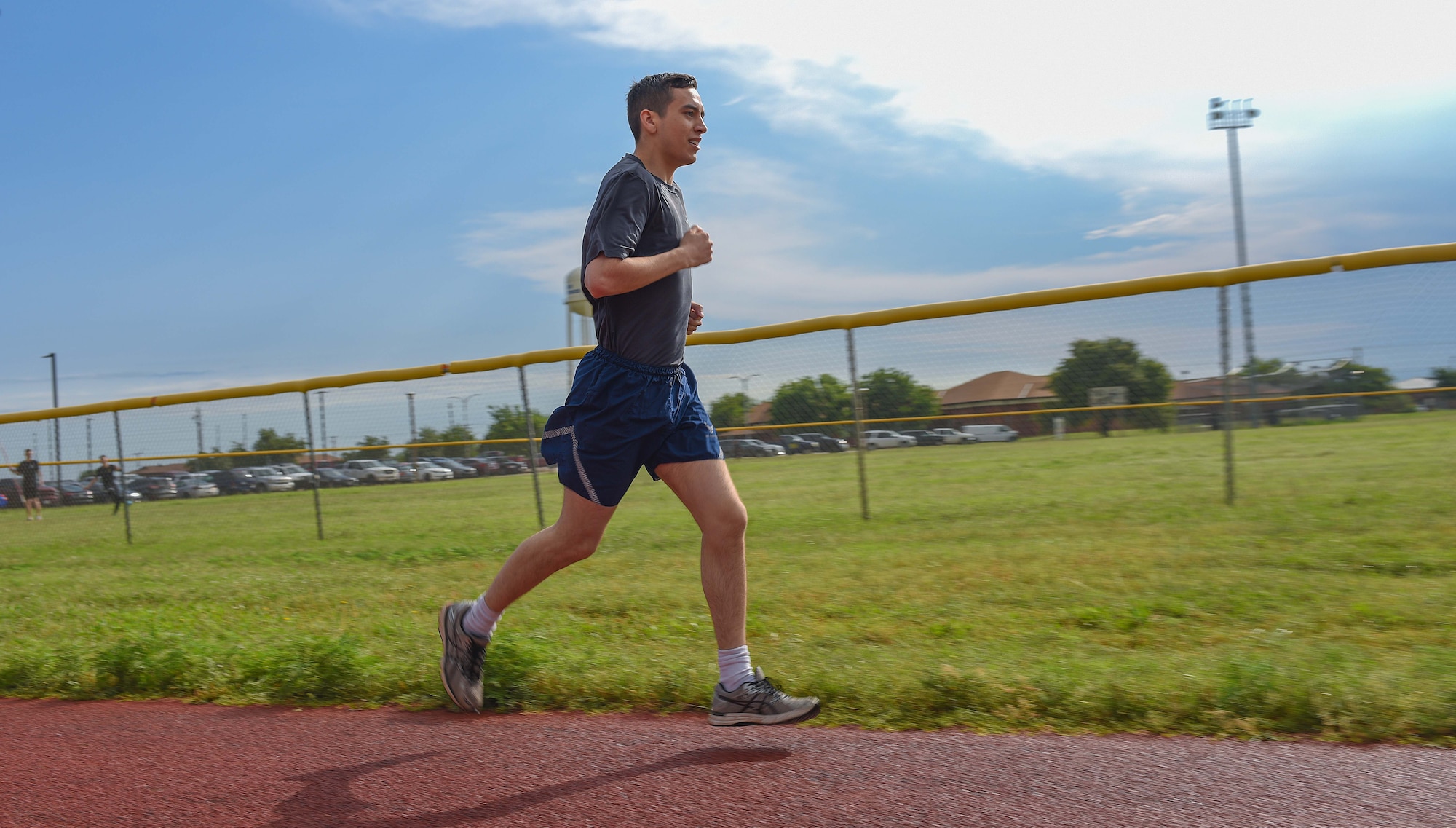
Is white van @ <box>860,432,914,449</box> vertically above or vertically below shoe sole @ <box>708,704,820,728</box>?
above

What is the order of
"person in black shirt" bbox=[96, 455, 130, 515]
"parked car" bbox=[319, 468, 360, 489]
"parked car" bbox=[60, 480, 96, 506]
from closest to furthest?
"parked car" bbox=[319, 468, 360, 489], "person in black shirt" bbox=[96, 455, 130, 515], "parked car" bbox=[60, 480, 96, 506]

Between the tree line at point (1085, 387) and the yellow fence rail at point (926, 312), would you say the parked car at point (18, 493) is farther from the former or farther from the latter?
the tree line at point (1085, 387)

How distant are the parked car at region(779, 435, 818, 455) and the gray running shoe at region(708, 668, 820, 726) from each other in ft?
19.7

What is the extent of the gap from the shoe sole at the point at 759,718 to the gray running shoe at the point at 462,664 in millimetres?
810

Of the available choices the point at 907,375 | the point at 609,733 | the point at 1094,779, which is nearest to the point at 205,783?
the point at 609,733

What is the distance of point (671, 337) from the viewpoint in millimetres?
3008

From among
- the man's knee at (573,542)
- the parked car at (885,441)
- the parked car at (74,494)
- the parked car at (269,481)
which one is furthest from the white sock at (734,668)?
the parked car at (74,494)

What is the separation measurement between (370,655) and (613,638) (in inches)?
39.4

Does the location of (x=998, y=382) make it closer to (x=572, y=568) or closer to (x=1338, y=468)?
(x=1338, y=468)

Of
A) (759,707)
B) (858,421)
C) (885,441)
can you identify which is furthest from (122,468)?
(759,707)

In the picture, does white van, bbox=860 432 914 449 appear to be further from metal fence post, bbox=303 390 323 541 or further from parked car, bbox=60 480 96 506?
parked car, bbox=60 480 96 506

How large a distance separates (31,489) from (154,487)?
2.79m

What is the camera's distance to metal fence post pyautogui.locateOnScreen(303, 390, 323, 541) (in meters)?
9.77

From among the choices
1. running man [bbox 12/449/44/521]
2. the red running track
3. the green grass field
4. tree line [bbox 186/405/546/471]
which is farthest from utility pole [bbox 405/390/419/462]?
the red running track
